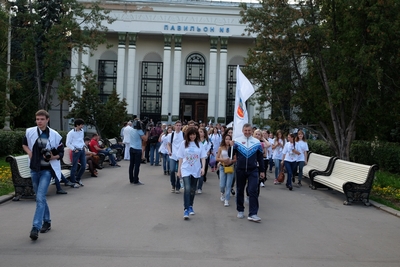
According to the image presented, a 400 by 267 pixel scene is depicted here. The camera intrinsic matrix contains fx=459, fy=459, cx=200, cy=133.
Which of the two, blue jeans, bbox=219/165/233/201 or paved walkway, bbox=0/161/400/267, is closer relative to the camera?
paved walkway, bbox=0/161/400/267

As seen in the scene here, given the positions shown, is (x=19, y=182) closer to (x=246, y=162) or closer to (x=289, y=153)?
(x=246, y=162)

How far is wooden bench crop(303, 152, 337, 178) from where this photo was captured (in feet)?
47.3

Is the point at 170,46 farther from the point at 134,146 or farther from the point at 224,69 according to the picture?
the point at 134,146

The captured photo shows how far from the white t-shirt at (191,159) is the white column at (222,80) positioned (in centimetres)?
3284

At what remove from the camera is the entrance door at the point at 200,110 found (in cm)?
4422

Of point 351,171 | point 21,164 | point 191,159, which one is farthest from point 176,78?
point 191,159

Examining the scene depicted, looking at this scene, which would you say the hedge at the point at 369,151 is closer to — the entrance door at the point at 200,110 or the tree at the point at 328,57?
the tree at the point at 328,57

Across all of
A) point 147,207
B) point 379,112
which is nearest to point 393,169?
point 379,112

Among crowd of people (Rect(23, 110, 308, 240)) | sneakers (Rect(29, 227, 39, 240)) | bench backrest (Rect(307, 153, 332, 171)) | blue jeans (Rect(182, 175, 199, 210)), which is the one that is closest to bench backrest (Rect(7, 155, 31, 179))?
crowd of people (Rect(23, 110, 308, 240))

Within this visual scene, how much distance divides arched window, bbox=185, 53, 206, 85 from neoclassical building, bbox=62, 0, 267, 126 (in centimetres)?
10

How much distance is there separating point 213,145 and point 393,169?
755cm

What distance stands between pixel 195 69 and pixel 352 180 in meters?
33.4

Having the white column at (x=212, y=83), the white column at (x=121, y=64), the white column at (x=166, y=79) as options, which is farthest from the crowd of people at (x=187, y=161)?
the white column at (x=121, y=64)

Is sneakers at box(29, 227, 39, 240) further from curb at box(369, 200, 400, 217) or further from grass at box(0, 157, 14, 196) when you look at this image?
curb at box(369, 200, 400, 217)
